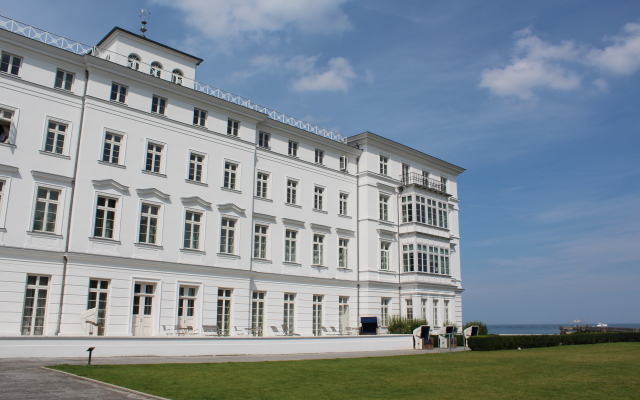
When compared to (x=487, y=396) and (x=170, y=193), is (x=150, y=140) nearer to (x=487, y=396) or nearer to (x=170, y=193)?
(x=170, y=193)

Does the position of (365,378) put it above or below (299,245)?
below

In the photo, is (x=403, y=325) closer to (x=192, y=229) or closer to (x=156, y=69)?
(x=192, y=229)

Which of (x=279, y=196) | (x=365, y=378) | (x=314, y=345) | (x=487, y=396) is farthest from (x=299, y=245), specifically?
(x=487, y=396)

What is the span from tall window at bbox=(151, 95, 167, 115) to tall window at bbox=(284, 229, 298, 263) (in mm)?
10340

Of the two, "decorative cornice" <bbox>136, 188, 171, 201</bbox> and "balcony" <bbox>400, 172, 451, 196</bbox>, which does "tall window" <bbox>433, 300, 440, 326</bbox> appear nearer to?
"balcony" <bbox>400, 172, 451, 196</bbox>

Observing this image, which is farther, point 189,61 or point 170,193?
point 189,61

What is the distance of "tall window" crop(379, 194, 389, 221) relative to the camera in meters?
36.5

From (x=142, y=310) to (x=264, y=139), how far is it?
12.6 metres

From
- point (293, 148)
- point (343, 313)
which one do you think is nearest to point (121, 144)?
point (293, 148)

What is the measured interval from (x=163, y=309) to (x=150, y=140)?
8.39m

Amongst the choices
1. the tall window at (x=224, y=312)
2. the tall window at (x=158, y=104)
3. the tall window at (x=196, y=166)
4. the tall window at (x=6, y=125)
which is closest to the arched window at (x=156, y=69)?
the tall window at (x=158, y=104)

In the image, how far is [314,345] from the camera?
81.0 feet

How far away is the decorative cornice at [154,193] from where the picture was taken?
24781 mm

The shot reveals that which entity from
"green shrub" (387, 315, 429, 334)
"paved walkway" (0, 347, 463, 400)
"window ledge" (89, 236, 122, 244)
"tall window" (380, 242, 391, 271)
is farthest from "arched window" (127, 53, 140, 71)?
"green shrub" (387, 315, 429, 334)
